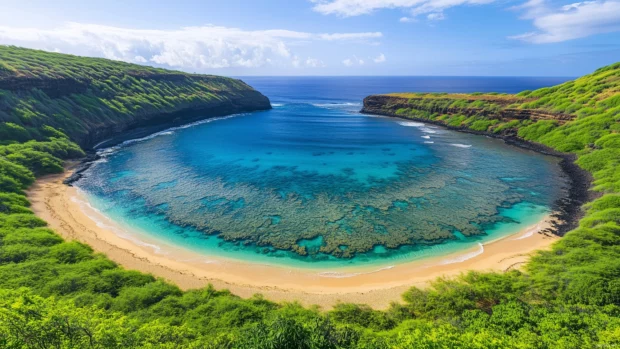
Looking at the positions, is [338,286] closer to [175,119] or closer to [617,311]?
[617,311]

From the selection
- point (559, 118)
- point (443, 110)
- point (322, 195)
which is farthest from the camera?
point (443, 110)

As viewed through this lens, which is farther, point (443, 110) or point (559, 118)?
point (443, 110)

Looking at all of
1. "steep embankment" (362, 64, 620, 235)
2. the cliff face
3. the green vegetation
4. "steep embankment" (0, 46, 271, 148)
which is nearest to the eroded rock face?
"steep embankment" (0, 46, 271, 148)

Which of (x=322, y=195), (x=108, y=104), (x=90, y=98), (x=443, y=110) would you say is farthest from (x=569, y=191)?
(x=90, y=98)

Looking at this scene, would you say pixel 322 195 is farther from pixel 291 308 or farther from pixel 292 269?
pixel 291 308

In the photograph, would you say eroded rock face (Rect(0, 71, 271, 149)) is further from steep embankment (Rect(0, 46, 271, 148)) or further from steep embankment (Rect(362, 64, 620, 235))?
steep embankment (Rect(362, 64, 620, 235))
